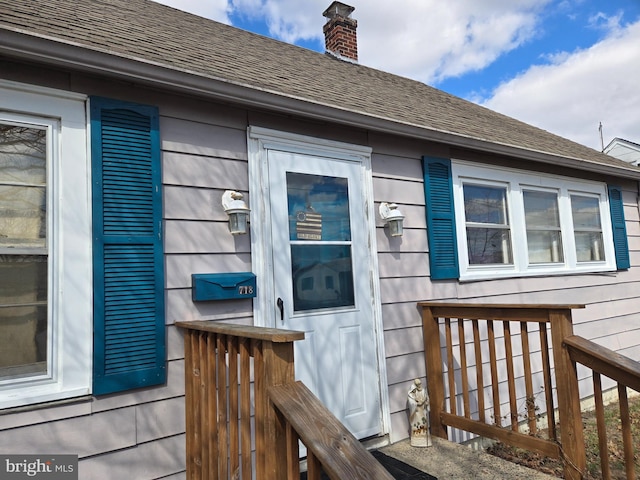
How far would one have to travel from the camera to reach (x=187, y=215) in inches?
105

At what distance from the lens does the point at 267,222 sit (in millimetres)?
2980

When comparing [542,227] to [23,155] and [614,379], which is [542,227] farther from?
[23,155]

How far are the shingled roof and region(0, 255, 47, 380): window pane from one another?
3.48 ft

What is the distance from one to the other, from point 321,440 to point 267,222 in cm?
188

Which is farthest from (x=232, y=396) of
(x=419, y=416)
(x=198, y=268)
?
(x=419, y=416)

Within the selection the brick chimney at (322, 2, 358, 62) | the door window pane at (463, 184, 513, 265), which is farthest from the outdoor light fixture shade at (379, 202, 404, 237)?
the brick chimney at (322, 2, 358, 62)

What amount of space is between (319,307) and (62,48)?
2206mm

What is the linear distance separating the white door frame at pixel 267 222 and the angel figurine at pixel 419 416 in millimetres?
184

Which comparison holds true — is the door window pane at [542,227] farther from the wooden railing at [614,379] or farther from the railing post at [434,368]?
the wooden railing at [614,379]

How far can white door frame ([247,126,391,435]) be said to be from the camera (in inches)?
114

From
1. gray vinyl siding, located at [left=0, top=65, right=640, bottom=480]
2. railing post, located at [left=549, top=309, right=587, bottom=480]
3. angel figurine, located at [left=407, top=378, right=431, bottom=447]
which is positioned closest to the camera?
gray vinyl siding, located at [left=0, top=65, right=640, bottom=480]

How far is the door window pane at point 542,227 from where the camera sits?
191 inches

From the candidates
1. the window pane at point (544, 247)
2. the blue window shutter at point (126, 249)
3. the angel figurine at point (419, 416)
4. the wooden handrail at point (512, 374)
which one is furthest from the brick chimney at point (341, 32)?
the angel figurine at point (419, 416)
